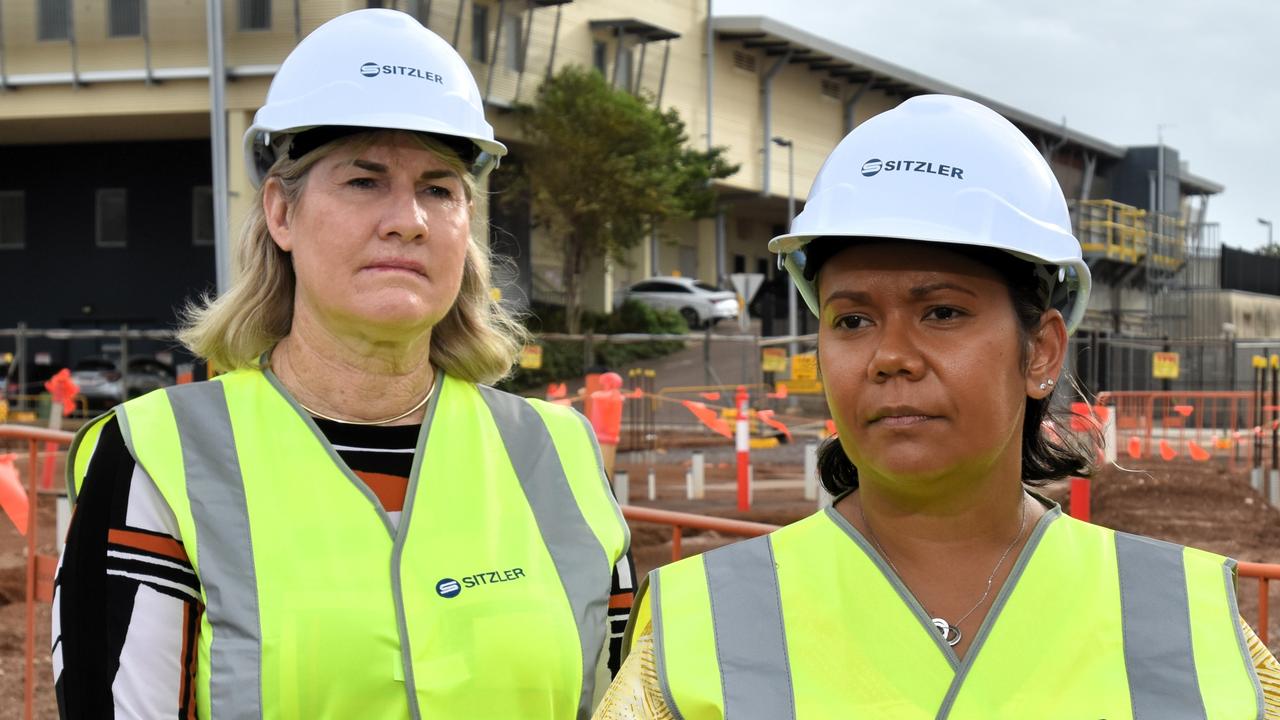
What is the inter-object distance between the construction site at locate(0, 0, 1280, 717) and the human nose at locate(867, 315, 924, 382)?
883 cm

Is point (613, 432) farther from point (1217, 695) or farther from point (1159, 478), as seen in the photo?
point (1159, 478)

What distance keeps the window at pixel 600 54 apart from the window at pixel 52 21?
1439 centimetres

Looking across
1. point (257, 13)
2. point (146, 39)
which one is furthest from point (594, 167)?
point (146, 39)

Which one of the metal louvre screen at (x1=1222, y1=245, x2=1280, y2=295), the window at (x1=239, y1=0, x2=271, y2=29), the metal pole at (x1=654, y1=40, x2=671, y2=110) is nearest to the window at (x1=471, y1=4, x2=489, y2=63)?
the window at (x1=239, y1=0, x2=271, y2=29)

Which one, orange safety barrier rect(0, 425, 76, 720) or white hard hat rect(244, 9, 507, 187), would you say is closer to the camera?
white hard hat rect(244, 9, 507, 187)

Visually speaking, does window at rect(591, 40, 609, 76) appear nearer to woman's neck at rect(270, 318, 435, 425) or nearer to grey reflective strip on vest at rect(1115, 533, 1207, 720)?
woman's neck at rect(270, 318, 435, 425)

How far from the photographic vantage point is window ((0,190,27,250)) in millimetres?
38812

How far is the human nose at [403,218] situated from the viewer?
105 inches

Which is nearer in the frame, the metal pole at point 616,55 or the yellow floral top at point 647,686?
the yellow floral top at point 647,686

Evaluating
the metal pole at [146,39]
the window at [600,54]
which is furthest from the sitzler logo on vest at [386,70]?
the window at [600,54]

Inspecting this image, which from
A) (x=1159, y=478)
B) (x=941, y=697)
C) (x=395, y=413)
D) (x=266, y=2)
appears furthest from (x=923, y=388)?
(x=266, y=2)

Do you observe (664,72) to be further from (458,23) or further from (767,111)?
(458,23)

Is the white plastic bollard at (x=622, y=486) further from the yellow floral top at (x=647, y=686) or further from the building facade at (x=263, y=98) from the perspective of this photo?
the building facade at (x=263, y=98)

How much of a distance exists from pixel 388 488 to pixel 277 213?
0.63 m
